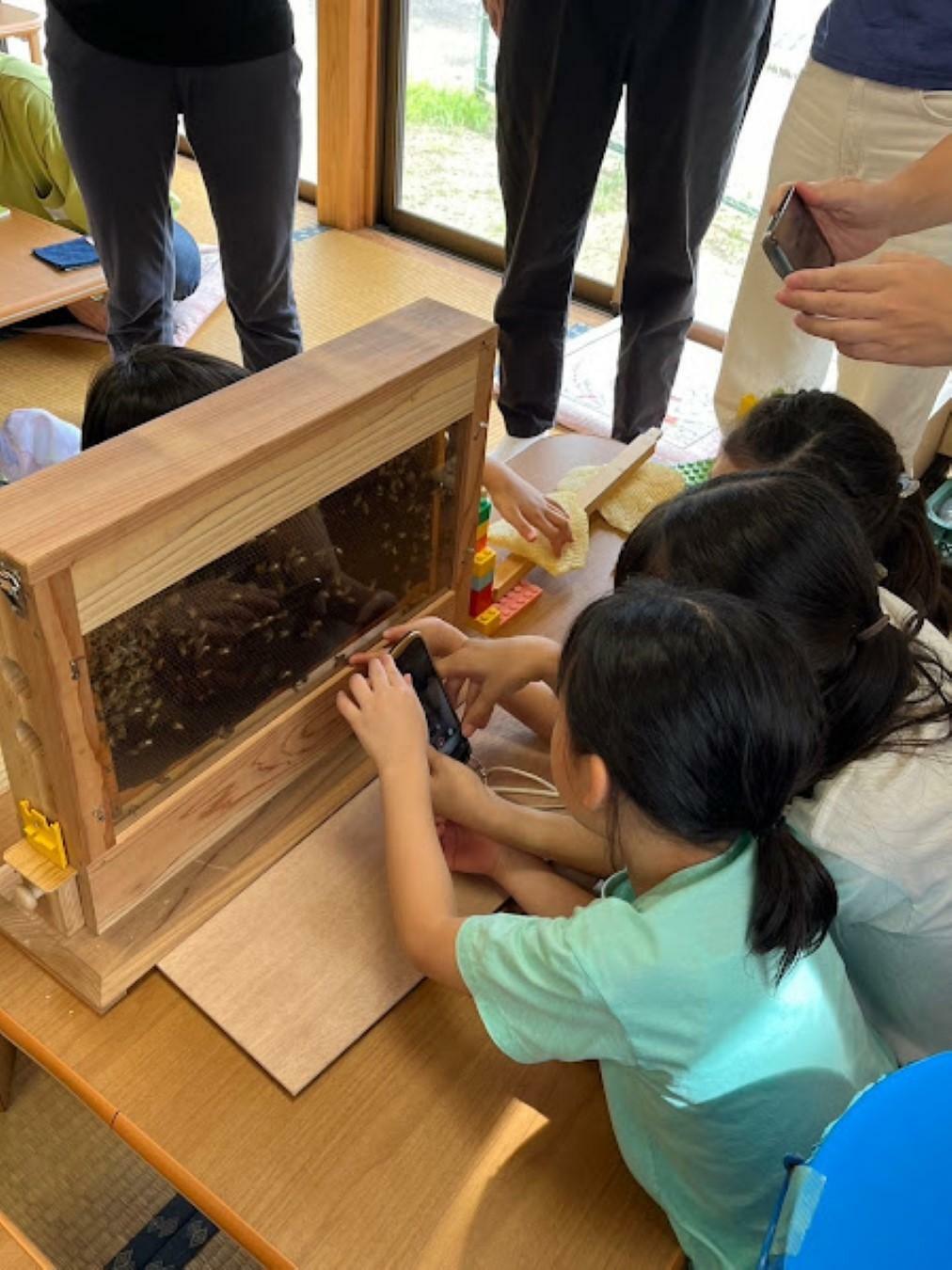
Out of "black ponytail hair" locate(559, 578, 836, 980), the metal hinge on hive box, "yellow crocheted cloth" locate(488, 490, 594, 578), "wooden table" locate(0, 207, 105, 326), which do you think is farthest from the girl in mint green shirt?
"wooden table" locate(0, 207, 105, 326)

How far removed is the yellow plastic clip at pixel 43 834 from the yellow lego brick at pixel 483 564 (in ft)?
1.72

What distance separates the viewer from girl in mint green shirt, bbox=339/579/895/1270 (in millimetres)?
702

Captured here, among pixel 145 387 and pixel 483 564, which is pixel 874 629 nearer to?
pixel 483 564

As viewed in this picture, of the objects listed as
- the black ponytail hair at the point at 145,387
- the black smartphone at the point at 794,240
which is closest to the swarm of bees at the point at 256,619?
the black ponytail hair at the point at 145,387

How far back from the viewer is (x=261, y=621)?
0.88 meters

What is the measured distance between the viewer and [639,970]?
0.70 metres

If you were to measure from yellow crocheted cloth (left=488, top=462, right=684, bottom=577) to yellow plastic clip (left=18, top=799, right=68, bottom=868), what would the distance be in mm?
658

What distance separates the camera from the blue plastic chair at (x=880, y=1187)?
1.64 feet

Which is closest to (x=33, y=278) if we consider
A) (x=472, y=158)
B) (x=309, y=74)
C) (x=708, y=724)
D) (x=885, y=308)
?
(x=309, y=74)

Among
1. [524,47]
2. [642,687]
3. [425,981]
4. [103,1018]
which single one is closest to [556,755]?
[642,687]

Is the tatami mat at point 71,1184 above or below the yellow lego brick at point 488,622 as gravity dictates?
below

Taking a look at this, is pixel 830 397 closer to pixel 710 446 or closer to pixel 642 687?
pixel 642 687

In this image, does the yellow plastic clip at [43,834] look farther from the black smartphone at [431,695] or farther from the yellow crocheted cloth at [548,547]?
the yellow crocheted cloth at [548,547]

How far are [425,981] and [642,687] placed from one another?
0.32 meters
